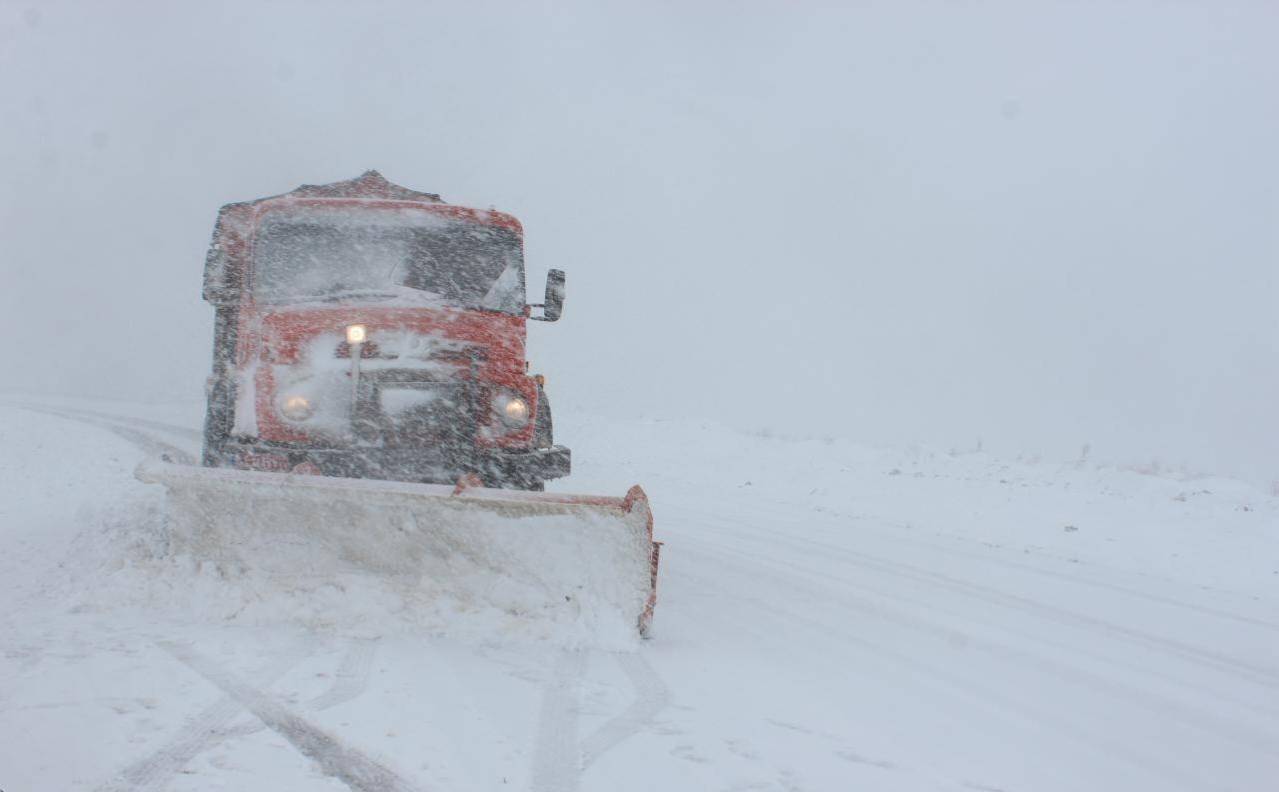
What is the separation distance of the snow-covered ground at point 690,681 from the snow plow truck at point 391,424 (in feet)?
0.76

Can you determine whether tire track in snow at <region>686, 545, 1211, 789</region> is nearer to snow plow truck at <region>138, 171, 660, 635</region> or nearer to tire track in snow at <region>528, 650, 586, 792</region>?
snow plow truck at <region>138, 171, 660, 635</region>

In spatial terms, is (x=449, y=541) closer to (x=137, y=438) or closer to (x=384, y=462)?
(x=384, y=462)

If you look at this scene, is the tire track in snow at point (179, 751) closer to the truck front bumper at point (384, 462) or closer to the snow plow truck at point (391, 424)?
the snow plow truck at point (391, 424)

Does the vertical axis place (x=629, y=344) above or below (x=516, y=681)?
above

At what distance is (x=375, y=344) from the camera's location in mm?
5371

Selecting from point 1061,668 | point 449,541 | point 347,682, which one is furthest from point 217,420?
point 1061,668

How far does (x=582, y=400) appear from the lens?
31766 mm

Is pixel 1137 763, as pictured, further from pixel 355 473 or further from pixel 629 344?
pixel 629 344

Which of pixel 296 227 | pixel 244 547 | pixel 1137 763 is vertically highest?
pixel 296 227

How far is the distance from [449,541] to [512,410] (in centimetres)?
161

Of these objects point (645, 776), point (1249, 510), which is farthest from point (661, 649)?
point (1249, 510)

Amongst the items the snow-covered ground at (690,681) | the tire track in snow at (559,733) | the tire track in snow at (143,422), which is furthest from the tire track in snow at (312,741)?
the tire track in snow at (143,422)

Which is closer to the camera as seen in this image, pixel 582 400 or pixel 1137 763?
pixel 1137 763

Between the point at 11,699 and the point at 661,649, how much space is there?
2329 mm
